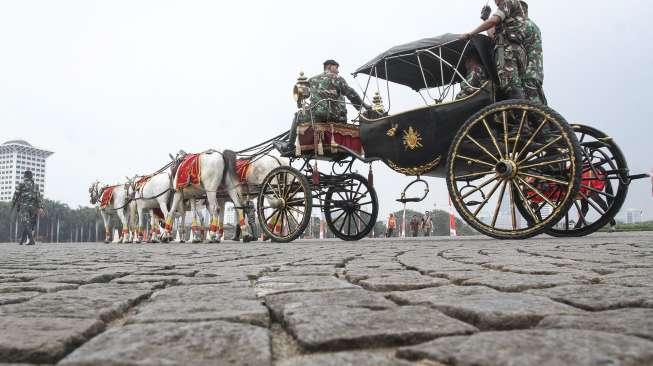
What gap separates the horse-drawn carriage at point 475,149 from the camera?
5.68 metres

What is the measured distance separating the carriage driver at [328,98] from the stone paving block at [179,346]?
7.25m

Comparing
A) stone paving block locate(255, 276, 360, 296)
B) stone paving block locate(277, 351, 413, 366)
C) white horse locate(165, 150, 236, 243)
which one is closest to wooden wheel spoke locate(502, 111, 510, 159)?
stone paving block locate(255, 276, 360, 296)

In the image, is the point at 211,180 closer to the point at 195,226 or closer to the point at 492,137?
the point at 195,226

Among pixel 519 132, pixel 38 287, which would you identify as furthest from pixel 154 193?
pixel 38 287

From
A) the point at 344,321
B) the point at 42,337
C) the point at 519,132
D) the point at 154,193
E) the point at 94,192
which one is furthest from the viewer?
the point at 94,192

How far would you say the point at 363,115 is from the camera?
7.84m

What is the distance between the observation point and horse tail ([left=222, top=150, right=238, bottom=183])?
12.2 m

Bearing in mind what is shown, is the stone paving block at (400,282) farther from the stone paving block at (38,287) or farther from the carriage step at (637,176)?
the carriage step at (637,176)

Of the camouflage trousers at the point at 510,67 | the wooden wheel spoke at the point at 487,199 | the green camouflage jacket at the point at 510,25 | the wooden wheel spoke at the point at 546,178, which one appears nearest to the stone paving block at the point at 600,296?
the wooden wheel spoke at the point at 546,178

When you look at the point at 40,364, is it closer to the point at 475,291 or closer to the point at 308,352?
the point at 308,352

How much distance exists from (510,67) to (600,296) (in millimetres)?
4775

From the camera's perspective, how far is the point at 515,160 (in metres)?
5.79

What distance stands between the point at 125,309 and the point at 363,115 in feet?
20.4

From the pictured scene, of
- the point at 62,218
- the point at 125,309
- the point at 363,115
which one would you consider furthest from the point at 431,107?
the point at 62,218
